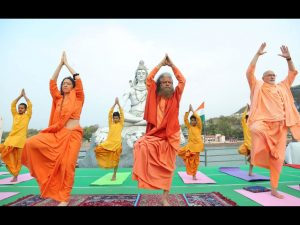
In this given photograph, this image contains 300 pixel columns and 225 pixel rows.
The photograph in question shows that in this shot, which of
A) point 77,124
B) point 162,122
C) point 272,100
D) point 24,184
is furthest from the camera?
point 24,184

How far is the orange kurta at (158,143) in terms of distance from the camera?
3525 mm

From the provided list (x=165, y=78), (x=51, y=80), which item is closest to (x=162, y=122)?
(x=165, y=78)

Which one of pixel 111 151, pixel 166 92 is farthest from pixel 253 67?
pixel 111 151

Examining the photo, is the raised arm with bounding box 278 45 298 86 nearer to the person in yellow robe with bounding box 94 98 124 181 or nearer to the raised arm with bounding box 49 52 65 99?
the person in yellow robe with bounding box 94 98 124 181

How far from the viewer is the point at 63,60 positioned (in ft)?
13.5

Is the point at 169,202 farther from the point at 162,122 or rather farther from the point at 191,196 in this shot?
the point at 162,122

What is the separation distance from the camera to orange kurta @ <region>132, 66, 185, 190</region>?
3.53 metres

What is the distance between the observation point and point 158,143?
3.70 meters

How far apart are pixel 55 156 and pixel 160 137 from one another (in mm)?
1630

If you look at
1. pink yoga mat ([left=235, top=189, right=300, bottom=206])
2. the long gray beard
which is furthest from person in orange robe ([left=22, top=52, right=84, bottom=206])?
pink yoga mat ([left=235, top=189, right=300, bottom=206])

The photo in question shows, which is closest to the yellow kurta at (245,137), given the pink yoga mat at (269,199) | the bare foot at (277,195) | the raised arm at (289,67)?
the raised arm at (289,67)

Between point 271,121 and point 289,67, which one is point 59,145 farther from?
point 289,67

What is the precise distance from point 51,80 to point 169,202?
275 centimetres

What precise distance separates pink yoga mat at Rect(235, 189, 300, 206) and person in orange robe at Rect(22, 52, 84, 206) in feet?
9.46
